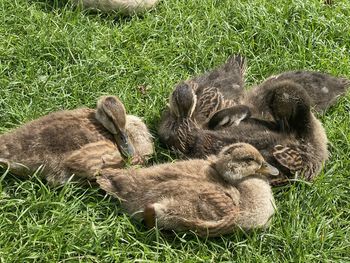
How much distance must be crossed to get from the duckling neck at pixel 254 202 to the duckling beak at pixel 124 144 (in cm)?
95

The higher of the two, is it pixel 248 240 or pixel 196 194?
pixel 196 194

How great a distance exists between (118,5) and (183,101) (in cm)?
206

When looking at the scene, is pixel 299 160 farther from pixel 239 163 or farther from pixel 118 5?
pixel 118 5

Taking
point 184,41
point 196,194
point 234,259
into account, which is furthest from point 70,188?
point 184,41

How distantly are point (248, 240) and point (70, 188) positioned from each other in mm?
1397

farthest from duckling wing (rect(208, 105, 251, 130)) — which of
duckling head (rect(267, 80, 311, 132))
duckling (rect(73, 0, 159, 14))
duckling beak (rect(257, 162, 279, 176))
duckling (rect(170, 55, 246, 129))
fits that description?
duckling (rect(73, 0, 159, 14))

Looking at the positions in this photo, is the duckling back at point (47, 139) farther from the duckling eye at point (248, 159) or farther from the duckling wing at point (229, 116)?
the duckling eye at point (248, 159)

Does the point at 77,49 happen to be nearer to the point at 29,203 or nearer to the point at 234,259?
the point at 29,203

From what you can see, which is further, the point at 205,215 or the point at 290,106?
the point at 290,106

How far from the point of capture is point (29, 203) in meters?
4.62

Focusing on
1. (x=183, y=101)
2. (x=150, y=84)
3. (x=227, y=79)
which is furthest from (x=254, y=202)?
(x=150, y=84)

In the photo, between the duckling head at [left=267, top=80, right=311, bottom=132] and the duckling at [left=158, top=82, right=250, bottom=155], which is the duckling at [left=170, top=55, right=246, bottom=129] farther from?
the duckling head at [left=267, top=80, right=311, bottom=132]

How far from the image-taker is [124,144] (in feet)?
16.6

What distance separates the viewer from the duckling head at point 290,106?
5.30 m
